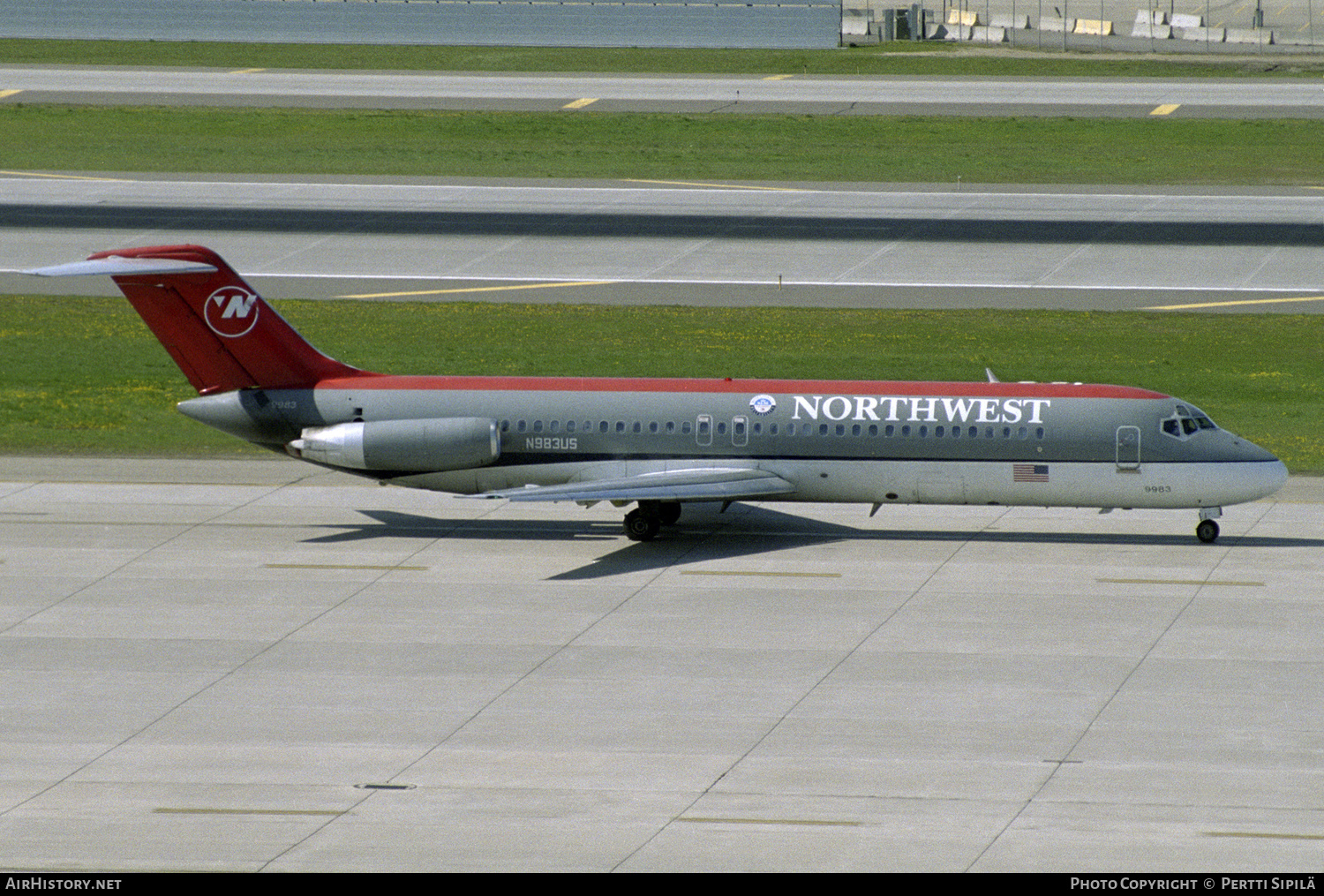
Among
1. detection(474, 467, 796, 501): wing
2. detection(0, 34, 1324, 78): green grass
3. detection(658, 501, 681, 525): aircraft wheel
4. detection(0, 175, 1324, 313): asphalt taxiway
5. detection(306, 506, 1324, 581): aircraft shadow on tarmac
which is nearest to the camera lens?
detection(474, 467, 796, 501): wing

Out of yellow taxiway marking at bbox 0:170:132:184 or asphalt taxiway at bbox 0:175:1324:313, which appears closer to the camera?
asphalt taxiway at bbox 0:175:1324:313

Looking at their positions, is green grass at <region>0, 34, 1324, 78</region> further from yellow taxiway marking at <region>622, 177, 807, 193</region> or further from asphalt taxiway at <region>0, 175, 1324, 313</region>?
asphalt taxiway at <region>0, 175, 1324, 313</region>

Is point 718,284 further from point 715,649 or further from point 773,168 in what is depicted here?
point 715,649

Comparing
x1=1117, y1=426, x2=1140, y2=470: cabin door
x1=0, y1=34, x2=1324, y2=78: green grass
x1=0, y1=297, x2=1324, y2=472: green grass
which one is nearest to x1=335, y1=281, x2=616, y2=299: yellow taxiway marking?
x1=0, y1=297, x2=1324, y2=472: green grass

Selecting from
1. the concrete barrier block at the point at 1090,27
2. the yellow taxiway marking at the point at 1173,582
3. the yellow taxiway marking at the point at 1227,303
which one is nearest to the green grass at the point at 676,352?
the yellow taxiway marking at the point at 1227,303

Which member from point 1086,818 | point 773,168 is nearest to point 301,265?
point 773,168

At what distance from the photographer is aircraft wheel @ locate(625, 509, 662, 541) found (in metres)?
38.0

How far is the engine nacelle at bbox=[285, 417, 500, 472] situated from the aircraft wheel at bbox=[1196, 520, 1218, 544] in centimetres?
1494

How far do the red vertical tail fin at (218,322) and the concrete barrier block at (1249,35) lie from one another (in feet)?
356

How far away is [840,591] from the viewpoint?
34.1 m

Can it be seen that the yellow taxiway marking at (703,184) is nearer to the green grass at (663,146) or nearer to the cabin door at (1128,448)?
the green grass at (663,146)

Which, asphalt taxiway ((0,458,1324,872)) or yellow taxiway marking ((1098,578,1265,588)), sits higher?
asphalt taxiway ((0,458,1324,872))

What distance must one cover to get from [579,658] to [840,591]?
632 cm

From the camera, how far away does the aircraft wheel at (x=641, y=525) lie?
125ft
